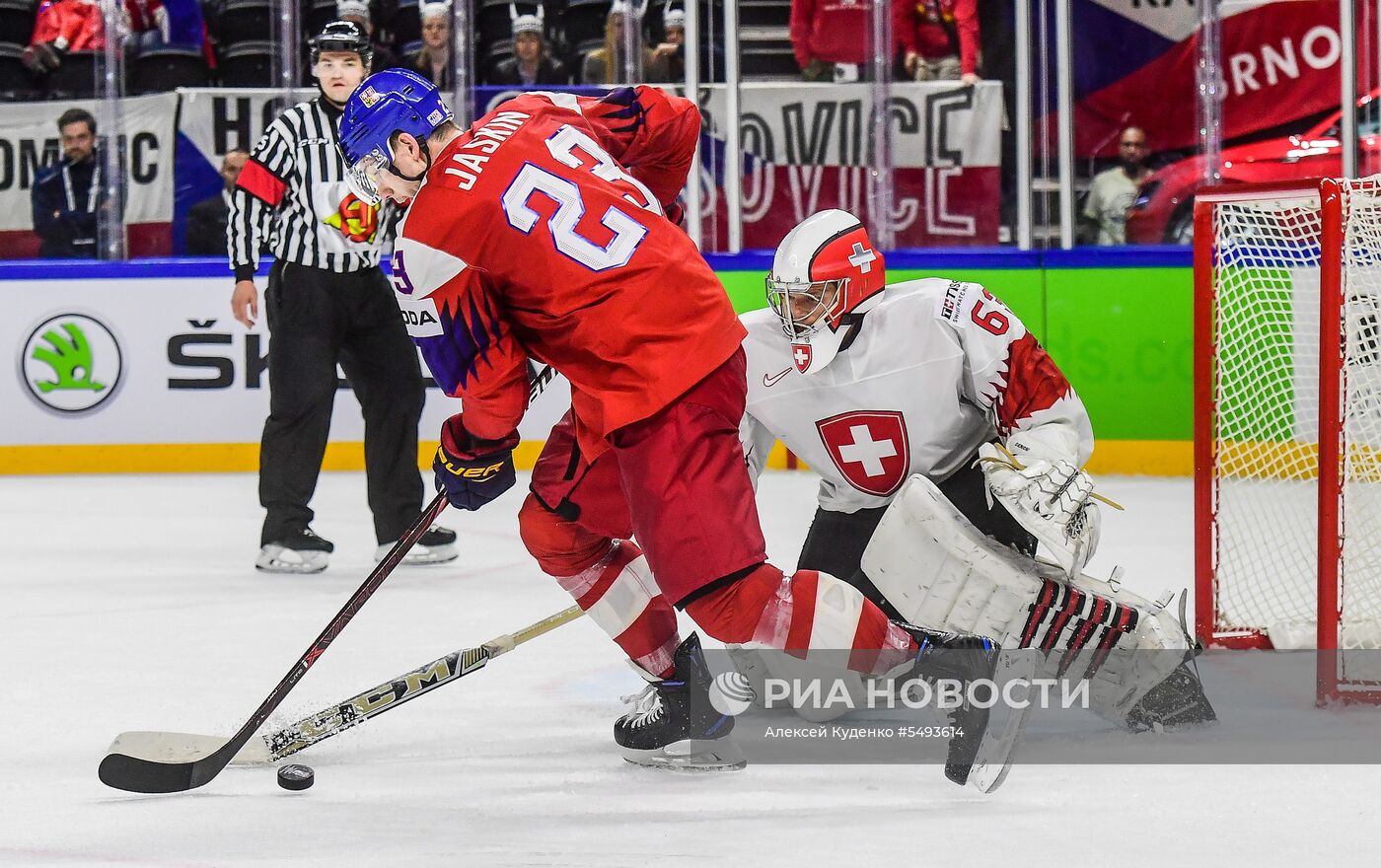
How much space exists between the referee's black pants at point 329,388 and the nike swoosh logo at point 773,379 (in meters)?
1.67

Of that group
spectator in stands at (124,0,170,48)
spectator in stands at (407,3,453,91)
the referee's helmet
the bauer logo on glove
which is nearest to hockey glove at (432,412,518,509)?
the bauer logo on glove

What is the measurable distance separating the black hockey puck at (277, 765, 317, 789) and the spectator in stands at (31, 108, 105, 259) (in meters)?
4.24

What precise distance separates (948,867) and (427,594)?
6.72 feet

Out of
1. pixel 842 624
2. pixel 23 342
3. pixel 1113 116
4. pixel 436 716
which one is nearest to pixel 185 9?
pixel 23 342

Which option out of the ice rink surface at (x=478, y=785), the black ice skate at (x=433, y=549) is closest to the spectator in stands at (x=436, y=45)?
the black ice skate at (x=433, y=549)

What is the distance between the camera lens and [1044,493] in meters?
2.26

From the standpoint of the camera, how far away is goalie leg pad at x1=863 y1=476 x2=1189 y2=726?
2385 mm

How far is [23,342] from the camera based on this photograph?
575 centimetres

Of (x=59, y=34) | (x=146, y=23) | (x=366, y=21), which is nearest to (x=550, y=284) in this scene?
(x=366, y=21)

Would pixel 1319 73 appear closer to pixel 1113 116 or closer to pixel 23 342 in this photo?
pixel 1113 116

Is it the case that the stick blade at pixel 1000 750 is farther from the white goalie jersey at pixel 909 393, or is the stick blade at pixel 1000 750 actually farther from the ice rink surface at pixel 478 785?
the white goalie jersey at pixel 909 393

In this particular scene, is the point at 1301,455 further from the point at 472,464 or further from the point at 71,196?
the point at 71,196

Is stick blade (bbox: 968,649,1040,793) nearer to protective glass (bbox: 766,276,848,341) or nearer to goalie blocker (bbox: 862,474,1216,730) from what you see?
goalie blocker (bbox: 862,474,1216,730)

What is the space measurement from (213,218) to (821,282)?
421cm
